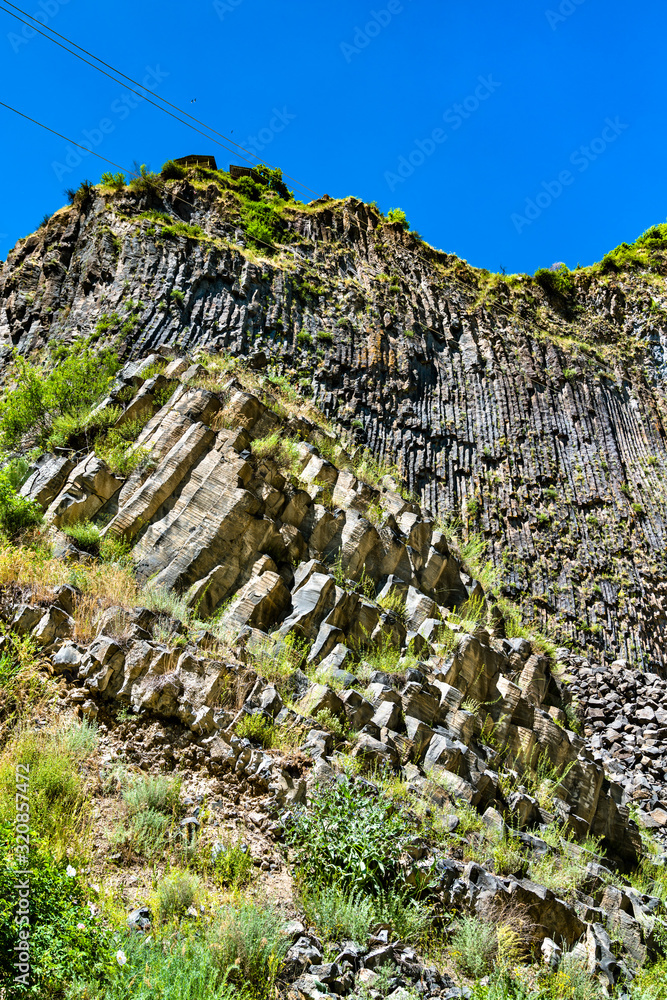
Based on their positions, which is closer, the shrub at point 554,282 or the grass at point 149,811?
the grass at point 149,811

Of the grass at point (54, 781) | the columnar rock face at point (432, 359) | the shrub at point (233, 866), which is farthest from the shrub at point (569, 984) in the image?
the columnar rock face at point (432, 359)

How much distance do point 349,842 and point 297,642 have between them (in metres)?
3.18

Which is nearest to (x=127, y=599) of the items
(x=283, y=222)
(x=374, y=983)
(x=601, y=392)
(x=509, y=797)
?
(x=374, y=983)

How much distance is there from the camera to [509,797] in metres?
8.76

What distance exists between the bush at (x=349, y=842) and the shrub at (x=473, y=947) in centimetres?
62

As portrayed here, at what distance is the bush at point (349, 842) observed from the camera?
5.76 m

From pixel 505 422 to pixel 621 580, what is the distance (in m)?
6.09

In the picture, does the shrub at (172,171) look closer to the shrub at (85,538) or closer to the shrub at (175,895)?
the shrub at (85,538)

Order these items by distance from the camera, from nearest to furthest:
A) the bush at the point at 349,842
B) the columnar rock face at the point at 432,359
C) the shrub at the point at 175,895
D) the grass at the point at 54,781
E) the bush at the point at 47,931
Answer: the bush at the point at 47,931, the shrub at the point at 175,895, the grass at the point at 54,781, the bush at the point at 349,842, the columnar rock face at the point at 432,359

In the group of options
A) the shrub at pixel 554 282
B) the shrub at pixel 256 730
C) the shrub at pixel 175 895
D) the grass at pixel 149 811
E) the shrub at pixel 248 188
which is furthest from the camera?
the shrub at pixel 554 282

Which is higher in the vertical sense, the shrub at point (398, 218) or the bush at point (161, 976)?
the shrub at point (398, 218)

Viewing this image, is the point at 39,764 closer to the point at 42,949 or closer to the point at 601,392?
the point at 42,949

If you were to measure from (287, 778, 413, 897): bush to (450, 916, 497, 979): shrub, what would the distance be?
0.62 m

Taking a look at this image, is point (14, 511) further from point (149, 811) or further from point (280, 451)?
point (149, 811)
